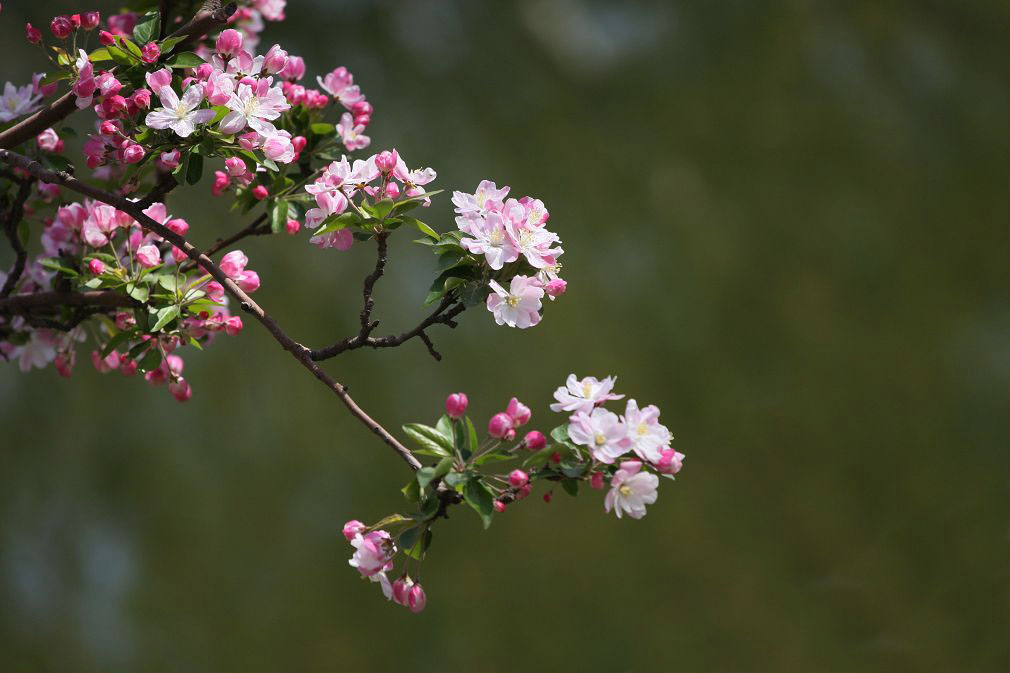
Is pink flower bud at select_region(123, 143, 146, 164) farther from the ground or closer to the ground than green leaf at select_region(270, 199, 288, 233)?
closer to the ground

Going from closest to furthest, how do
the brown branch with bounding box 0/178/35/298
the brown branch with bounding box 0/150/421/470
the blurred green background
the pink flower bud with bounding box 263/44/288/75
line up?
the brown branch with bounding box 0/150/421/470
the pink flower bud with bounding box 263/44/288/75
the brown branch with bounding box 0/178/35/298
the blurred green background

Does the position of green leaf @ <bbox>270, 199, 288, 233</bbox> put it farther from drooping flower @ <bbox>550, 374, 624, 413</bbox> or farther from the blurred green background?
the blurred green background

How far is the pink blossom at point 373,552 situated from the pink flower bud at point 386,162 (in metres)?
0.36

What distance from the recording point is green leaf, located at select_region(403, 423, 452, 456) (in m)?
0.91

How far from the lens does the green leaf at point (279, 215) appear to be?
1119mm

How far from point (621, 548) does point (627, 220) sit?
83 centimetres

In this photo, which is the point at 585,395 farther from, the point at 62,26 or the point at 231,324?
the point at 62,26

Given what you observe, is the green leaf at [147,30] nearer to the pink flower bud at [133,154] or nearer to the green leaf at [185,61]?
the green leaf at [185,61]

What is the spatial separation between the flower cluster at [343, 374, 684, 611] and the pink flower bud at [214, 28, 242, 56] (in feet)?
1.45

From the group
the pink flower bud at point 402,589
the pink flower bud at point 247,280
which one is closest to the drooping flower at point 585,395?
the pink flower bud at point 402,589

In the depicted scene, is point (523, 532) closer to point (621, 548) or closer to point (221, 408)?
point (621, 548)

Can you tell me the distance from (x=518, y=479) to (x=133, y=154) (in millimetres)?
496

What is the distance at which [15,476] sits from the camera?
2199 millimetres

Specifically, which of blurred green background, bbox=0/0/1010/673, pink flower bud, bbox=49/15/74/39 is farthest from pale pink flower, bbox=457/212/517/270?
blurred green background, bbox=0/0/1010/673
